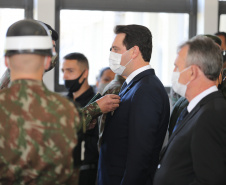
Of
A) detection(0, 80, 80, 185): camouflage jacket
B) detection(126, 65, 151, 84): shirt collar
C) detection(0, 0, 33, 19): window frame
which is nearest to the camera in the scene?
detection(0, 80, 80, 185): camouflage jacket

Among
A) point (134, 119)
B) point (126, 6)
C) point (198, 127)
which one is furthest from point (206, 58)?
point (126, 6)

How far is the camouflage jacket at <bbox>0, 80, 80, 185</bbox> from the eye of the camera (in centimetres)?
142

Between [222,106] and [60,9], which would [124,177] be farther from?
[60,9]

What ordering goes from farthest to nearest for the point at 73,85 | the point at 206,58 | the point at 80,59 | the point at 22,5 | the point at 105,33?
the point at 105,33 < the point at 22,5 < the point at 80,59 < the point at 73,85 < the point at 206,58

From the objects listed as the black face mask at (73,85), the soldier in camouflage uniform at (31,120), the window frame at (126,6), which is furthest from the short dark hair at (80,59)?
the soldier in camouflage uniform at (31,120)

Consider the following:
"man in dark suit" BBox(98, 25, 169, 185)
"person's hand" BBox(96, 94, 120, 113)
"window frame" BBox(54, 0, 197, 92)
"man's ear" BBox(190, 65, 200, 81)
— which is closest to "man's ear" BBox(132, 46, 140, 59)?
"man in dark suit" BBox(98, 25, 169, 185)

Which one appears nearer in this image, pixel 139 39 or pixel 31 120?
pixel 31 120

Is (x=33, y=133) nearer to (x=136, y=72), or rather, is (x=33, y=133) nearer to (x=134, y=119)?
(x=134, y=119)

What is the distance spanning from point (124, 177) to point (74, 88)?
1598mm

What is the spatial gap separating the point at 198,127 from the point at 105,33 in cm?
341

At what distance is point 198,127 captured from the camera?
1.68m

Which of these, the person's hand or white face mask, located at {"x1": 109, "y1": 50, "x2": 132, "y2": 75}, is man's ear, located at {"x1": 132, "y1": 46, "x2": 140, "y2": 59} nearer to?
white face mask, located at {"x1": 109, "y1": 50, "x2": 132, "y2": 75}

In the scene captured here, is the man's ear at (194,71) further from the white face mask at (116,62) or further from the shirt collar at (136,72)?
the white face mask at (116,62)

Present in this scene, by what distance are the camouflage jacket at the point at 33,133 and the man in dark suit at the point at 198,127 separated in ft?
1.72
